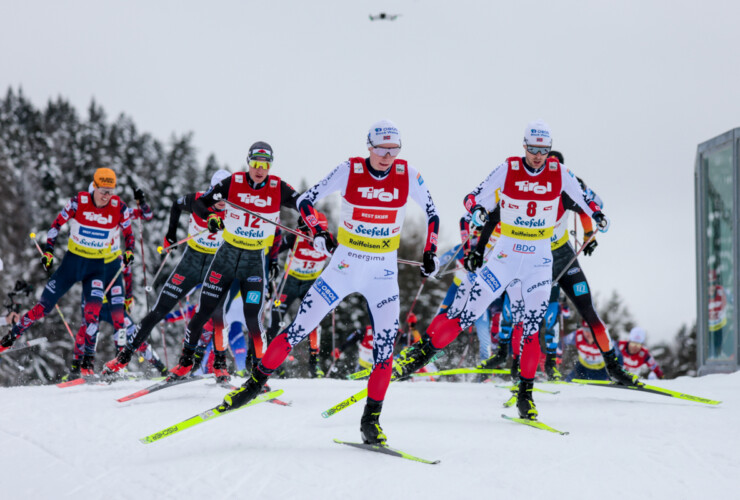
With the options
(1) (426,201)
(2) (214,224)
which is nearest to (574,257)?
(1) (426,201)

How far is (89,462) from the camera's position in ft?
16.7

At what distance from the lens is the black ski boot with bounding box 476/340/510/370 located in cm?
1019

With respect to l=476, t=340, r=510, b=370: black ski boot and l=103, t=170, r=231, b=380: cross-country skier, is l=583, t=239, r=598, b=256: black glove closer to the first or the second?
l=476, t=340, r=510, b=370: black ski boot

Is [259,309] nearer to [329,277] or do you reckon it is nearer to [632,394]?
[329,277]

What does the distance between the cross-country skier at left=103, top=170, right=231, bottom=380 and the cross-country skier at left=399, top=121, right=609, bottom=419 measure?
2943 mm

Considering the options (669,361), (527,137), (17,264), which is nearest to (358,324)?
(17,264)

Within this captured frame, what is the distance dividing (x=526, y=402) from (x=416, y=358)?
1.23 meters

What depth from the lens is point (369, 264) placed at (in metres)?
5.52

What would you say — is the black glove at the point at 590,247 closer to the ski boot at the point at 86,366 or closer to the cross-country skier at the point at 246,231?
the cross-country skier at the point at 246,231

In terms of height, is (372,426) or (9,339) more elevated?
(9,339)

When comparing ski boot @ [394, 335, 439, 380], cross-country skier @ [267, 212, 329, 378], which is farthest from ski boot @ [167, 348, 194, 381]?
cross-country skier @ [267, 212, 329, 378]

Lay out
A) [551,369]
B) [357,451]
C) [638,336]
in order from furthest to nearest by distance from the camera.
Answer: [638,336], [551,369], [357,451]

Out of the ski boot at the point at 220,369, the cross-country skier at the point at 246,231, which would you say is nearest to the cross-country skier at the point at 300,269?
the ski boot at the point at 220,369

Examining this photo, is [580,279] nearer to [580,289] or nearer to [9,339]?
[580,289]
